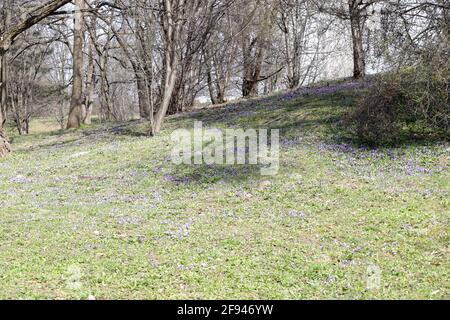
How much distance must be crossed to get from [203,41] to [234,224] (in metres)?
13.1

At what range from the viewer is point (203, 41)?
19.2 m

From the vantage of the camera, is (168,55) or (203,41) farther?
(203,41)

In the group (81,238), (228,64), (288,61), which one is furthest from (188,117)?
(81,238)

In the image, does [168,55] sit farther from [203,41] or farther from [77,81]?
[77,81]

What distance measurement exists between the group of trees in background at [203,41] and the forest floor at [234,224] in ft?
9.36

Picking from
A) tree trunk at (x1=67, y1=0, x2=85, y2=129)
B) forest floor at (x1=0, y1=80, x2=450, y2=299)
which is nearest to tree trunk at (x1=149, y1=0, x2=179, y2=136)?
forest floor at (x1=0, y1=80, x2=450, y2=299)

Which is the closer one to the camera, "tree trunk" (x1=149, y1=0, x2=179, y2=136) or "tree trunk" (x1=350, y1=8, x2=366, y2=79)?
"tree trunk" (x1=149, y1=0, x2=179, y2=136)

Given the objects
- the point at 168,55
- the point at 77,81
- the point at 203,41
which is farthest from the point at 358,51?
the point at 77,81

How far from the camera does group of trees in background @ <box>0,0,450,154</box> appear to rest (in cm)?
1303

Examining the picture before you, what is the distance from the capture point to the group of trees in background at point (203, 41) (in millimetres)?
13031

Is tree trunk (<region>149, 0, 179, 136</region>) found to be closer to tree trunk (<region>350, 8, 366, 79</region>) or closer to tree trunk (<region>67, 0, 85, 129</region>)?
tree trunk (<region>350, 8, 366, 79</region>)

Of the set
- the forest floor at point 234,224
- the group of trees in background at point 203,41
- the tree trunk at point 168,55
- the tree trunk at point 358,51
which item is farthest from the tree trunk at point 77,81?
the tree trunk at point 358,51

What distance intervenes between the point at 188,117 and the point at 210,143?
5.28m

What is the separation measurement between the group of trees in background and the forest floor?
285 centimetres
